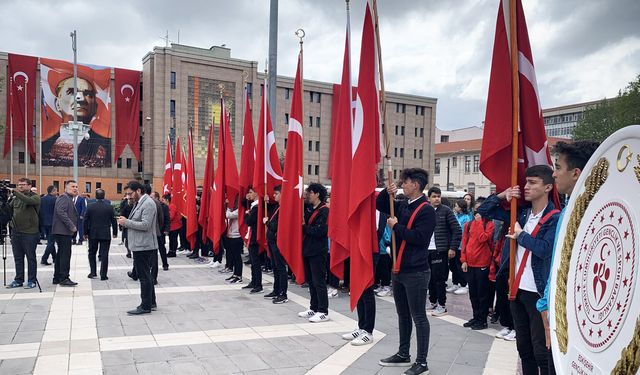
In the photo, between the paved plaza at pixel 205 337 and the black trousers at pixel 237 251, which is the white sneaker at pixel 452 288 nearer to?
the paved plaza at pixel 205 337

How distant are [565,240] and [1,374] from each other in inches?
202

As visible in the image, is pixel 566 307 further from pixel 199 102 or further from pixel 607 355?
pixel 199 102

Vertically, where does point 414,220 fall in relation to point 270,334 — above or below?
above

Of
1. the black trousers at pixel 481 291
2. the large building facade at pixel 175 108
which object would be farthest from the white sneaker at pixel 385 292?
the large building facade at pixel 175 108

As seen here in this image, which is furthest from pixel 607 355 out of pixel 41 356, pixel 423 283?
pixel 41 356

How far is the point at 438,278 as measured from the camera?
7.70m

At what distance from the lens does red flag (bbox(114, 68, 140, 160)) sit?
47469 mm

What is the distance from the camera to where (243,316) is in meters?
7.25

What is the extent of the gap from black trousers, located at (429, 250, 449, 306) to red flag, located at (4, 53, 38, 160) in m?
45.6

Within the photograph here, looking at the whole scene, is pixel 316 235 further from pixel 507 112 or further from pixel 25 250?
pixel 25 250

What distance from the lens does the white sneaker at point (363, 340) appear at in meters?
5.80

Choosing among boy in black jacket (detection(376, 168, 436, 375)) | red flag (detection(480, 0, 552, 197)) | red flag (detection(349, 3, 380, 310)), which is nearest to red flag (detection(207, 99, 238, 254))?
red flag (detection(349, 3, 380, 310))

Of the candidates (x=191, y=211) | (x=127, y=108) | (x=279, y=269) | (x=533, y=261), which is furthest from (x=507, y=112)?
(x=127, y=108)

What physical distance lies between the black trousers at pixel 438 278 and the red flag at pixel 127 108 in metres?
45.8
